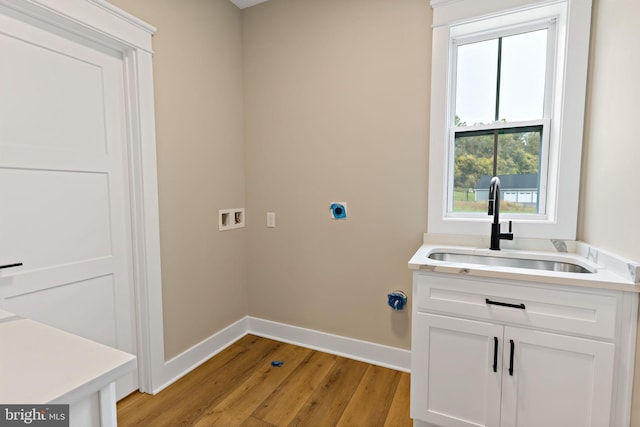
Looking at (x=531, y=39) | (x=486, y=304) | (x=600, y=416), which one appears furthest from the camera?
(x=531, y=39)

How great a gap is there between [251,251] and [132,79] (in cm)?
151

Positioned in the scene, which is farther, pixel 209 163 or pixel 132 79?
pixel 209 163

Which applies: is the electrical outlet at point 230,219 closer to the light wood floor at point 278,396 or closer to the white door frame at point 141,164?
the white door frame at point 141,164

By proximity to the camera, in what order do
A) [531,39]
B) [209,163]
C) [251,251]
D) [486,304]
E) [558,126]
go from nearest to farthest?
[486,304] → [558,126] → [531,39] → [209,163] → [251,251]

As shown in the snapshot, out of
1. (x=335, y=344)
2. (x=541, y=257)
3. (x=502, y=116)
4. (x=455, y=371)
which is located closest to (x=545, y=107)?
(x=502, y=116)

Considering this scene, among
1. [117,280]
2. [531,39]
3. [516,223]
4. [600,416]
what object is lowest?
[600,416]

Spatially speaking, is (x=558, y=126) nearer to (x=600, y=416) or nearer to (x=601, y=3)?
(x=601, y=3)

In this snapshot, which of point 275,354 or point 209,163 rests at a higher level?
point 209,163

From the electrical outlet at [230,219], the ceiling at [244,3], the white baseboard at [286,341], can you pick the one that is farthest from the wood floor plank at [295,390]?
the ceiling at [244,3]

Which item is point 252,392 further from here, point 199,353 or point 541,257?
point 541,257

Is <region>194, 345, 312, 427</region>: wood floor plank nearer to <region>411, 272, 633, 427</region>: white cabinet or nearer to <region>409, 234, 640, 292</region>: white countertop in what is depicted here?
<region>411, 272, 633, 427</region>: white cabinet

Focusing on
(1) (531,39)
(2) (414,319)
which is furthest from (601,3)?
(2) (414,319)

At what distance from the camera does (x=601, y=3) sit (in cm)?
155

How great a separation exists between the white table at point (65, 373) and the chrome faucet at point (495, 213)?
5.76 ft
